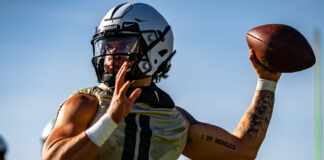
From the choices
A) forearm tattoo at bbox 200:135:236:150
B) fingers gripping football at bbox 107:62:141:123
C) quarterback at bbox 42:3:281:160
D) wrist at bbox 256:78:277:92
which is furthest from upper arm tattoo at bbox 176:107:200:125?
fingers gripping football at bbox 107:62:141:123

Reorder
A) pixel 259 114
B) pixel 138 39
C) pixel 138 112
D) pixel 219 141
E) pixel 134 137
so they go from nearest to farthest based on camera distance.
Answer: pixel 134 137, pixel 138 112, pixel 138 39, pixel 219 141, pixel 259 114

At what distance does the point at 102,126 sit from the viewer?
13.8 ft

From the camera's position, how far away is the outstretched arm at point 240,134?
5.41m

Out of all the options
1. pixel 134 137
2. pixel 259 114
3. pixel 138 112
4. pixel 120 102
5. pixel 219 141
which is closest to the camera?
pixel 120 102

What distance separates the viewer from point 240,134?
5.51 meters

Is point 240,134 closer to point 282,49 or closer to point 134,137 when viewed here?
point 282,49

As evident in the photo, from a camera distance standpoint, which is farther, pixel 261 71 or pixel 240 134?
pixel 261 71

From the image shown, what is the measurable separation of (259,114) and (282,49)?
57 centimetres

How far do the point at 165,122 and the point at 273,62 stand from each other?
1.14 m

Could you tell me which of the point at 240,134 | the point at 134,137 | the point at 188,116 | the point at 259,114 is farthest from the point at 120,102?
the point at 259,114

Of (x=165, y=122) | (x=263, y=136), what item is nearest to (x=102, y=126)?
(x=165, y=122)

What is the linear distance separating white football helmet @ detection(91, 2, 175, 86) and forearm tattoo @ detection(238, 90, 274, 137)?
30.9 inches

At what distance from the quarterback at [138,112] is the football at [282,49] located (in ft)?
0.31

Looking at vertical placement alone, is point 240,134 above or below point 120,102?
below
